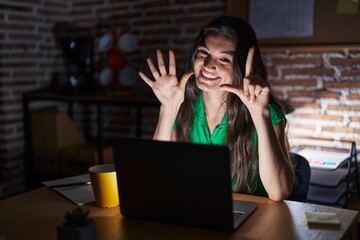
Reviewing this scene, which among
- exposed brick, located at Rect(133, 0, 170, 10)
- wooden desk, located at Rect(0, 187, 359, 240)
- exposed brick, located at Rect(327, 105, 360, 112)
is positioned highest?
exposed brick, located at Rect(133, 0, 170, 10)

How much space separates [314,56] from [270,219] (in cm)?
168

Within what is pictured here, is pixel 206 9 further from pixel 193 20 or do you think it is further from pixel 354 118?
pixel 354 118

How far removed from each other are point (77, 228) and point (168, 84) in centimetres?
75

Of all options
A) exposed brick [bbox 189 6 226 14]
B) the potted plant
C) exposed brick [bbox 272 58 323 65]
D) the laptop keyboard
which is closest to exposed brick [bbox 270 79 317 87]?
exposed brick [bbox 272 58 323 65]

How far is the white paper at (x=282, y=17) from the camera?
8.27 ft

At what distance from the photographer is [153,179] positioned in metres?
1.05

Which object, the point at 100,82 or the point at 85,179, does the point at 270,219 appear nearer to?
the point at 85,179

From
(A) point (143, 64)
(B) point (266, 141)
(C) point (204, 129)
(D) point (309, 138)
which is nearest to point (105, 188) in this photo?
(B) point (266, 141)

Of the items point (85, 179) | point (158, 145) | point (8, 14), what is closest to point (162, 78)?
point (85, 179)

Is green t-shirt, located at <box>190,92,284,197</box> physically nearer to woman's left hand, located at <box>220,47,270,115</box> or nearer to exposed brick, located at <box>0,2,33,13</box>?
woman's left hand, located at <box>220,47,270,115</box>

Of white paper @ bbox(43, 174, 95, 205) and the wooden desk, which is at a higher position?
the wooden desk

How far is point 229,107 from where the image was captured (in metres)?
1.64

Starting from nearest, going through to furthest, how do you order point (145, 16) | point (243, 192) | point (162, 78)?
point (243, 192)
point (162, 78)
point (145, 16)

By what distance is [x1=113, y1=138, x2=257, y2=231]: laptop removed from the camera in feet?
3.20
